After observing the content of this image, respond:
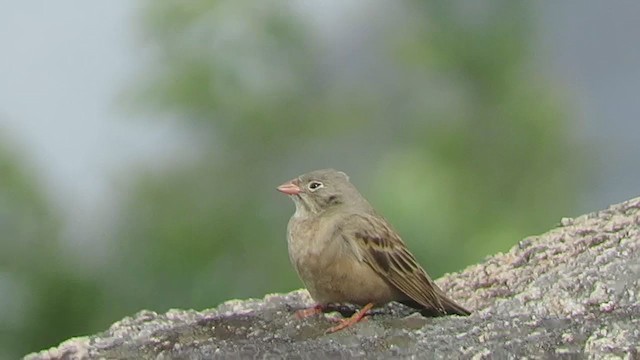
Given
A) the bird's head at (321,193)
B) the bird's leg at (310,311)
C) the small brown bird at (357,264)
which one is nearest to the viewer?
the bird's leg at (310,311)

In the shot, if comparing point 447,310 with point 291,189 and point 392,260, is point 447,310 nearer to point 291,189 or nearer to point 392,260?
point 392,260

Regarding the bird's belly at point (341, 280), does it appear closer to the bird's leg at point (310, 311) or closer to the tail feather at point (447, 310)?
the bird's leg at point (310, 311)

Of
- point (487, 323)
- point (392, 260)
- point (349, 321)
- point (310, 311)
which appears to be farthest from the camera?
point (392, 260)

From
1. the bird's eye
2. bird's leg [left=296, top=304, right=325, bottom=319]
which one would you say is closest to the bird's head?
the bird's eye

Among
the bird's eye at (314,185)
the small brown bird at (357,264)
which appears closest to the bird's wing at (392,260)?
the small brown bird at (357,264)

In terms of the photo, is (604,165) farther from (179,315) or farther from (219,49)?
(179,315)

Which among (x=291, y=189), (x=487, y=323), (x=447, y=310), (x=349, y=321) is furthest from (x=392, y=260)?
(x=487, y=323)

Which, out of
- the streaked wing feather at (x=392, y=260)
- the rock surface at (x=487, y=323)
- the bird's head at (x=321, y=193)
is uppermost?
the bird's head at (x=321, y=193)
